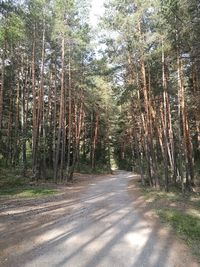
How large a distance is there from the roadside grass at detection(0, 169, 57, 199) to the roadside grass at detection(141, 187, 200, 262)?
5.30 meters

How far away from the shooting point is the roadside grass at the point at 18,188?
14.6 m

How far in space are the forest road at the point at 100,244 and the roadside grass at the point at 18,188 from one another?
507cm

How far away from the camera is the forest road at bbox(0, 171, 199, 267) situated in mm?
5790

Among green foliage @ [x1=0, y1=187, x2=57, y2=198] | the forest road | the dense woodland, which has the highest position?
the dense woodland

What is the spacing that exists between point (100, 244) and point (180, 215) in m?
4.01

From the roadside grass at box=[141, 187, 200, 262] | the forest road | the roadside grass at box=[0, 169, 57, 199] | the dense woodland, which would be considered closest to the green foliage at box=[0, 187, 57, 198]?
the roadside grass at box=[0, 169, 57, 199]

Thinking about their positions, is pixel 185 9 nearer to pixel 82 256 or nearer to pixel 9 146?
pixel 82 256

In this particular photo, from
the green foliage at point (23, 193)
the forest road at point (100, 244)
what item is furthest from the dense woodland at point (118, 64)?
the forest road at point (100, 244)

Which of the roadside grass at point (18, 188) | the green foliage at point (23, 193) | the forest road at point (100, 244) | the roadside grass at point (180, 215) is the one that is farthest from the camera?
the roadside grass at point (18, 188)

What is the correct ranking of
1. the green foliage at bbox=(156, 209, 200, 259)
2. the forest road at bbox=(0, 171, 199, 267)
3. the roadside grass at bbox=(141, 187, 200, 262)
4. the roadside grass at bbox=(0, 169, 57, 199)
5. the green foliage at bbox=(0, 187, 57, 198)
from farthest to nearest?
the roadside grass at bbox=(0, 169, 57, 199), the green foliage at bbox=(0, 187, 57, 198), the roadside grass at bbox=(141, 187, 200, 262), the green foliage at bbox=(156, 209, 200, 259), the forest road at bbox=(0, 171, 199, 267)

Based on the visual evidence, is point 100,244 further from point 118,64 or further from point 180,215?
point 118,64

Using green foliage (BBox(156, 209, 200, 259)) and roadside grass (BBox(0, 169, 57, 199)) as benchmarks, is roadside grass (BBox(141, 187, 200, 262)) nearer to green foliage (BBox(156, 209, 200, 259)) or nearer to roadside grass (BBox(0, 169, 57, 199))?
green foliage (BBox(156, 209, 200, 259))

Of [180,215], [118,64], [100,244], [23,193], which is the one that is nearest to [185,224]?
[180,215]

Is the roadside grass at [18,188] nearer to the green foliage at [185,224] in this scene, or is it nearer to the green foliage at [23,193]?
the green foliage at [23,193]
